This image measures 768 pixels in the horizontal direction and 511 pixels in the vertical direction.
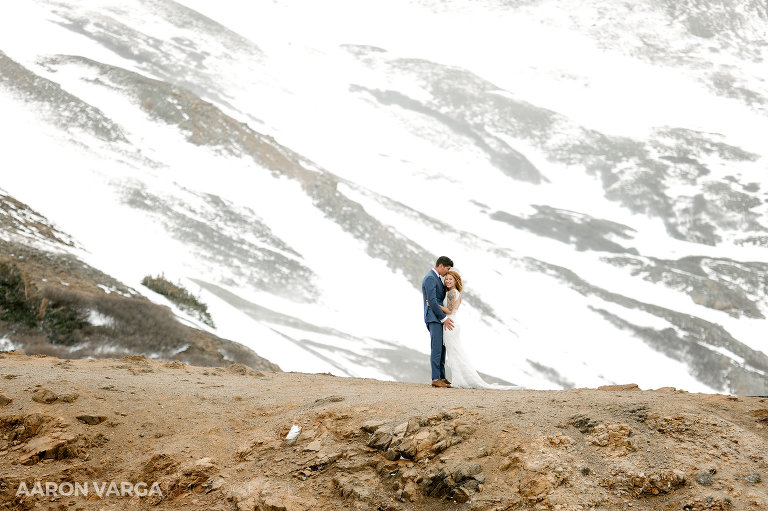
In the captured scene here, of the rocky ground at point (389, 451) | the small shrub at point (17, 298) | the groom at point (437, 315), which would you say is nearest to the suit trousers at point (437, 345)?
the groom at point (437, 315)

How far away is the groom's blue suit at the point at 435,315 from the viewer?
780cm

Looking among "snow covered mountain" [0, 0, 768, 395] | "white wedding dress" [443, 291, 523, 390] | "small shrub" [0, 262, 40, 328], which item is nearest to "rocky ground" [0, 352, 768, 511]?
"white wedding dress" [443, 291, 523, 390]

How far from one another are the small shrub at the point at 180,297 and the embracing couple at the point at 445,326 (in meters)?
9.03

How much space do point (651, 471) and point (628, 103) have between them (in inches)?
2467

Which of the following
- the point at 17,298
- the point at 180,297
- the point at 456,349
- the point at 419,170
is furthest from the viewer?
the point at 419,170

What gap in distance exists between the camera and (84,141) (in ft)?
94.9

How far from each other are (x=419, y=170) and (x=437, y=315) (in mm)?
40427

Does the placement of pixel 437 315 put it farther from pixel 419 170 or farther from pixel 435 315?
pixel 419 170

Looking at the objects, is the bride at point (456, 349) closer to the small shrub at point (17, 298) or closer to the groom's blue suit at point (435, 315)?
the groom's blue suit at point (435, 315)

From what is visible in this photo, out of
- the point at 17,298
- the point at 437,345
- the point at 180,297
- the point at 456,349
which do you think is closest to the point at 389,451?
the point at 437,345

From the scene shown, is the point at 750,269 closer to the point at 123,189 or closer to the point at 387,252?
the point at 387,252

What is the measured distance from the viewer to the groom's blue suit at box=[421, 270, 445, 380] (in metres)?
7.80

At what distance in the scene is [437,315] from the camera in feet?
25.7

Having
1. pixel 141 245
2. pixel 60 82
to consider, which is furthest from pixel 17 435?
pixel 60 82
